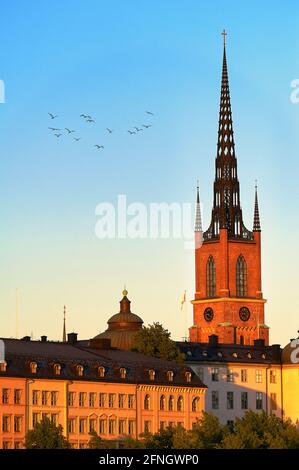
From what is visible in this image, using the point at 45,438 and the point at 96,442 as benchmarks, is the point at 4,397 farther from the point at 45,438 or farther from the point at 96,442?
the point at 45,438

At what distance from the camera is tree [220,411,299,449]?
177875 mm

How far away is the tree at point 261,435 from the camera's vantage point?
584ft

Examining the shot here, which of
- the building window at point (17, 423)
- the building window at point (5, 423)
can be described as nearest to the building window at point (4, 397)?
the building window at point (5, 423)

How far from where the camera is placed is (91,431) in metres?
196

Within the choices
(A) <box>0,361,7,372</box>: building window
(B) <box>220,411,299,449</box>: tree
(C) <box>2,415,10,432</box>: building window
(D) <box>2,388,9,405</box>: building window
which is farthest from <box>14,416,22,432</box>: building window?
(B) <box>220,411,299,449</box>: tree

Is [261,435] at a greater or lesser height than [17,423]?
lesser

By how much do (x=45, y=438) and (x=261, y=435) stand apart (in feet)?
57.6

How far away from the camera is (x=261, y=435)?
185625 millimetres

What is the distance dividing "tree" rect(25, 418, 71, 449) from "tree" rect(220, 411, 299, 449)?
13171mm

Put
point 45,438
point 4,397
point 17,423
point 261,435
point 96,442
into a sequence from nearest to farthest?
point 45,438 → point 96,442 → point 261,435 → point 4,397 → point 17,423

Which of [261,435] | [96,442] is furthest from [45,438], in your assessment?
[261,435]
